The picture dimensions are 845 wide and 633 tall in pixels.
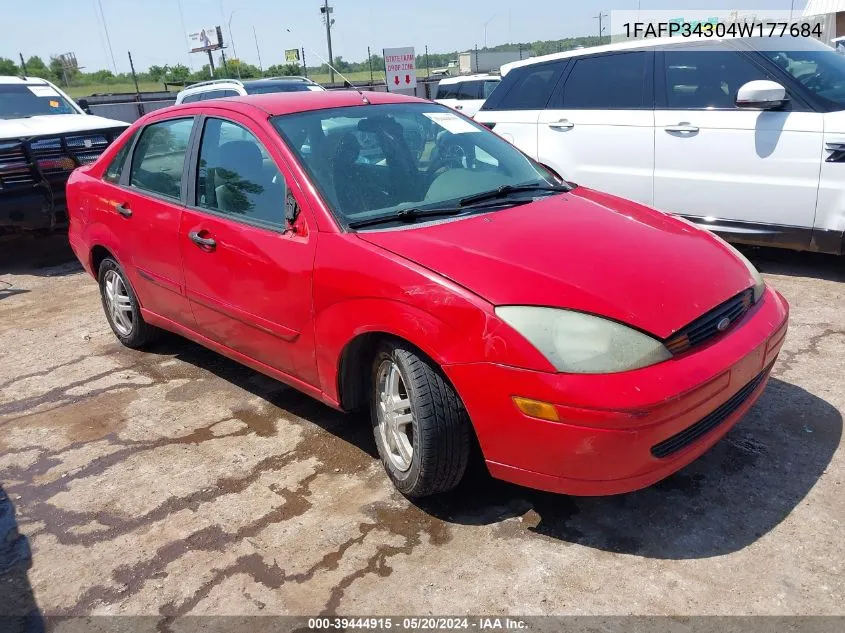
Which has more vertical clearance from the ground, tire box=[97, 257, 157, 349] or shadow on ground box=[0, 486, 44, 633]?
tire box=[97, 257, 157, 349]

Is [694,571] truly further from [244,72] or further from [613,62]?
[244,72]

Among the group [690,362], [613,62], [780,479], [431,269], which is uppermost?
[613,62]

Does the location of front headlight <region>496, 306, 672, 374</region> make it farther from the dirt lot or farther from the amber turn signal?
the dirt lot

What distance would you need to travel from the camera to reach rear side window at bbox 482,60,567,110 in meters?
6.33

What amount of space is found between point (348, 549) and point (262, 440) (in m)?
1.05

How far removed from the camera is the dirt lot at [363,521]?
2391mm

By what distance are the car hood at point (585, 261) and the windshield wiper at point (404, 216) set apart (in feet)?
0.30

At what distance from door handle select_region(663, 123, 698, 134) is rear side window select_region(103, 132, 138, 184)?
12.8 ft

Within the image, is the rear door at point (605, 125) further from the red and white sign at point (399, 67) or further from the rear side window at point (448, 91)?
the red and white sign at point (399, 67)

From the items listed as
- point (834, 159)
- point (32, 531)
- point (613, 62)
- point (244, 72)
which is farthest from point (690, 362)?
point (244, 72)

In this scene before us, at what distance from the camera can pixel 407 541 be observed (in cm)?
268

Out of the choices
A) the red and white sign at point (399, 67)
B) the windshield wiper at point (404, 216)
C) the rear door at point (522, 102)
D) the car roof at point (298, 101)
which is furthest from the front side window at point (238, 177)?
the red and white sign at point (399, 67)

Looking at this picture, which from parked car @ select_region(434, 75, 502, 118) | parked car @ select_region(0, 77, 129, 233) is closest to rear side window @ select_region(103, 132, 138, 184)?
parked car @ select_region(0, 77, 129, 233)

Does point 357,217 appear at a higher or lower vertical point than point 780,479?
higher
